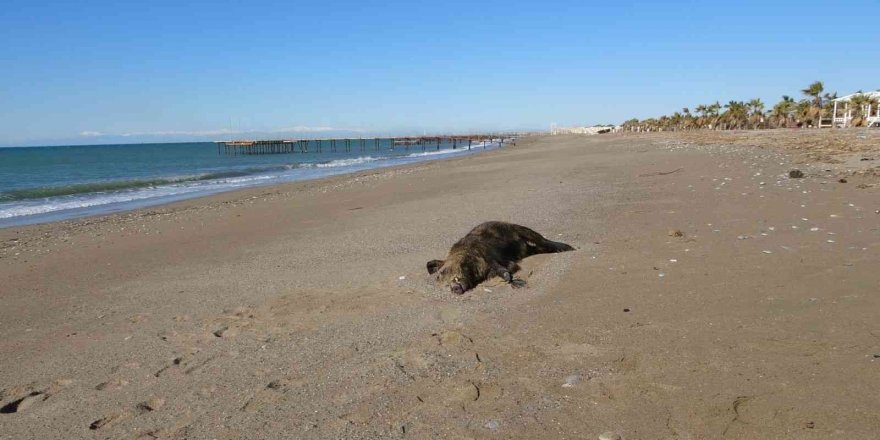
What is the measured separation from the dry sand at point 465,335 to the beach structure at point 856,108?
35.7 meters

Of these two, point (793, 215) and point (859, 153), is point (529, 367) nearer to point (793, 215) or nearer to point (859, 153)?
point (793, 215)

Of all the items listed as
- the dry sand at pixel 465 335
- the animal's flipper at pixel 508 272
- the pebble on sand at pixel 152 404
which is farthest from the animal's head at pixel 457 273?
the pebble on sand at pixel 152 404

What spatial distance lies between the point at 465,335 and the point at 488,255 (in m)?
1.99

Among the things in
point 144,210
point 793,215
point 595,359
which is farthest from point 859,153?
point 144,210

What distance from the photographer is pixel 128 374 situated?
396 centimetres

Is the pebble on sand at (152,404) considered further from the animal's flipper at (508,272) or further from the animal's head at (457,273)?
the animal's flipper at (508,272)

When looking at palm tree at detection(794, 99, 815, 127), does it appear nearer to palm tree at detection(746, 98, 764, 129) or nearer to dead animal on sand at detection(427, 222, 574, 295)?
palm tree at detection(746, 98, 764, 129)

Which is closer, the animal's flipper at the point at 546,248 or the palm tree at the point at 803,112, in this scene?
the animal's flipper at the point at 546,248

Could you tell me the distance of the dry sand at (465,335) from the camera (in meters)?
3.05

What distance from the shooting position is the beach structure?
120 ft

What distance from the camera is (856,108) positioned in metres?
38.9

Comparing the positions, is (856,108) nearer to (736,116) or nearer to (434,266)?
(736,116)

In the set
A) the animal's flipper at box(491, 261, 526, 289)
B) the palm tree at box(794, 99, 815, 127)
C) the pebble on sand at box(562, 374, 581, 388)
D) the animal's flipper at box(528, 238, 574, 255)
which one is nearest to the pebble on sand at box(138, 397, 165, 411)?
the pebble on sand at box(562, 374, 581, 388)

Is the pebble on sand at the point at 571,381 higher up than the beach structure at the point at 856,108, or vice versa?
the beach structure at the point at 856,108
